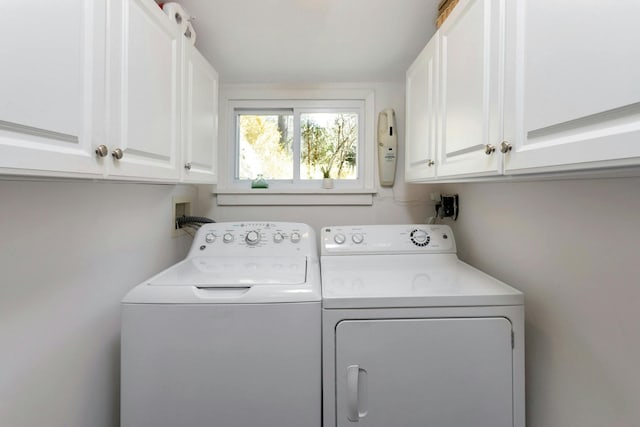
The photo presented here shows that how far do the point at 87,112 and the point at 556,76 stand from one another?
108 centimetres

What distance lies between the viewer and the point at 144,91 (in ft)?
3.27

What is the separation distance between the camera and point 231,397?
3.31 feet

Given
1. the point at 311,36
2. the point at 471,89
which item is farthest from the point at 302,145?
the point at 471,89

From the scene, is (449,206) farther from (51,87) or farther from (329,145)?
(51,87)

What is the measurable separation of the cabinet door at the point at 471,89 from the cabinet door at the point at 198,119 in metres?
1.09

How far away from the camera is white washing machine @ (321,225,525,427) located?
1021 mm

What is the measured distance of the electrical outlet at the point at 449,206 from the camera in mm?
1818

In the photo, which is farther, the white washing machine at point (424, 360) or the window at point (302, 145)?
the window at point (302, 145)

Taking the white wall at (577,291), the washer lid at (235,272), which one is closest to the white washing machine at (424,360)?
the white wall at (577,291)

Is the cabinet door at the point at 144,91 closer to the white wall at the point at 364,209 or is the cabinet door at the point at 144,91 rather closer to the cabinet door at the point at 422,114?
the white wall at the point at 364,209

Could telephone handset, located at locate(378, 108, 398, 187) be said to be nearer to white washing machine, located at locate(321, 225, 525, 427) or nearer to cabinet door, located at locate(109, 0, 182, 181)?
white washing machine, located at locate(321, 225, 525, 427)

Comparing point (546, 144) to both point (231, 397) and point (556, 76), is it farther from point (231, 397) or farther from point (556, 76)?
point (231, 397)

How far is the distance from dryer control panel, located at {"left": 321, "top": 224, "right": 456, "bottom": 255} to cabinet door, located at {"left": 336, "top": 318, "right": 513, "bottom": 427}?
0.62 meters

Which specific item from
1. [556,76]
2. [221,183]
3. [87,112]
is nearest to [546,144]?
[556,76]
